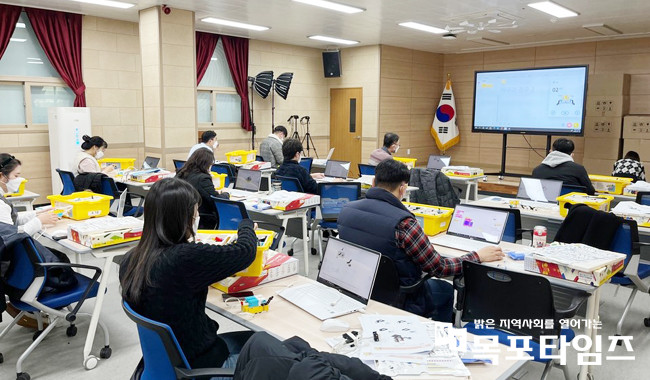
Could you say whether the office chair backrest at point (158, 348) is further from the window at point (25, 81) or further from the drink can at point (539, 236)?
the window at point (25, 81)

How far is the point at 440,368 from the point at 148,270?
3.67 ft

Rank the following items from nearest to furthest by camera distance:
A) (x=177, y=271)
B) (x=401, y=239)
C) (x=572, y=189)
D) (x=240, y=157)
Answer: (x=177, y=271), (x=401, y=239), (x=572, y=189), (x=240, y=157)

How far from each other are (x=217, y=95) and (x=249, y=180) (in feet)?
15.5

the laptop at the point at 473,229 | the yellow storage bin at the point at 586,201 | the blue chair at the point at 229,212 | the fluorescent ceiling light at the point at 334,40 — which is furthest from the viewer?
the fluorescent ceiling light at the point at 334,40

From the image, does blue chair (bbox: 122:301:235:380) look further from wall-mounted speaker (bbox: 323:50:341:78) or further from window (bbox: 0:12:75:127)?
wall-mounted speaker (bbox: 323:50:341:78)

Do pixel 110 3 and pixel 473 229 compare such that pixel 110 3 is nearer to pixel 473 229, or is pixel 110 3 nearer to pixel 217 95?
pixel 217 95

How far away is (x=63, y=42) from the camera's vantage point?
7711mm

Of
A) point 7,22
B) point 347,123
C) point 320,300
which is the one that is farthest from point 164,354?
point 347,123

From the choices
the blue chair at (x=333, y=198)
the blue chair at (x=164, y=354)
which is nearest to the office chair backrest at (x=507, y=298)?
the blue chair at (x=164, y=354)

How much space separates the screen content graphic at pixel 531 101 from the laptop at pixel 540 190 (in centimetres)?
457

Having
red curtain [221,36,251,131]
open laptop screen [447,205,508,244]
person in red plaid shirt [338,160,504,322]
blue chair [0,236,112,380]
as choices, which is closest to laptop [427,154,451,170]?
red curtain [221,36,251,131]

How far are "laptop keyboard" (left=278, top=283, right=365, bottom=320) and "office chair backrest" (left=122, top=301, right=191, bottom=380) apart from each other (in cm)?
63

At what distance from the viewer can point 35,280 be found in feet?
9.21

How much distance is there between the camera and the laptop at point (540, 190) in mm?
4793
